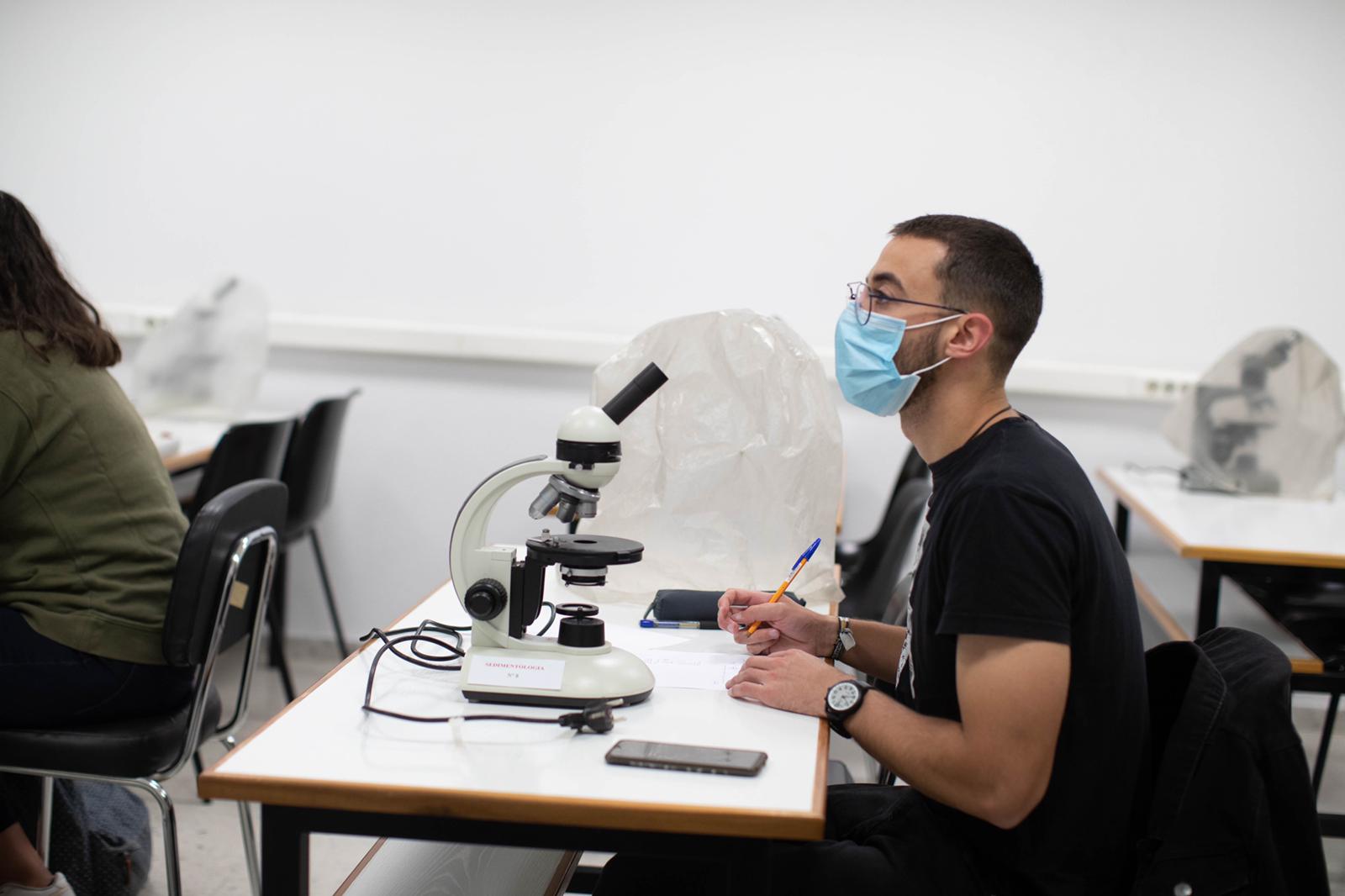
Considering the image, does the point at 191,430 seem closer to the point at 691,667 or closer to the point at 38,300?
the point at 38,300

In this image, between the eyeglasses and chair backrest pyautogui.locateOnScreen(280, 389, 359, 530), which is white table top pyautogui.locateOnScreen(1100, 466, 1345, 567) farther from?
chair backrest pyautogui.locateOnScreen(280, 389, 359, 530)

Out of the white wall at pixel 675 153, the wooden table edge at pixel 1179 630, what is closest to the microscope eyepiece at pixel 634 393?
the wooden table edge at pixel 1179 630

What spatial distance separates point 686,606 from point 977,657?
618mm

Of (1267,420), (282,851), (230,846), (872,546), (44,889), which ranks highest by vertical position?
(1267,420)

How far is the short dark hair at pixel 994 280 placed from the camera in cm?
141

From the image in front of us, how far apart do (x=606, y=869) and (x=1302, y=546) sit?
1763mm

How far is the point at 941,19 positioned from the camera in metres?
3.52

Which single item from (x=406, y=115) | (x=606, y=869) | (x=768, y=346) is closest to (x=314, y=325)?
(x=406, y=115)

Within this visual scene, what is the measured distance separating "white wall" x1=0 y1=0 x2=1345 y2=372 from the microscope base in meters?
2.37

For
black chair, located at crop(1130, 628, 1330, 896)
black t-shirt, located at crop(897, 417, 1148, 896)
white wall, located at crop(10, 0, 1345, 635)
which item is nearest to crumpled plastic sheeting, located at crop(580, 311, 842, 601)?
black t-shirt, located at crop(897, 417, 1148, 896)

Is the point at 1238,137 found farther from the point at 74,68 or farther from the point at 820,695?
the point at 74,68

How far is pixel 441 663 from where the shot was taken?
1494 mm

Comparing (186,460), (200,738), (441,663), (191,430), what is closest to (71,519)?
(200,738)

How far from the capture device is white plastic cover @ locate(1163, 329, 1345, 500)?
299cm
